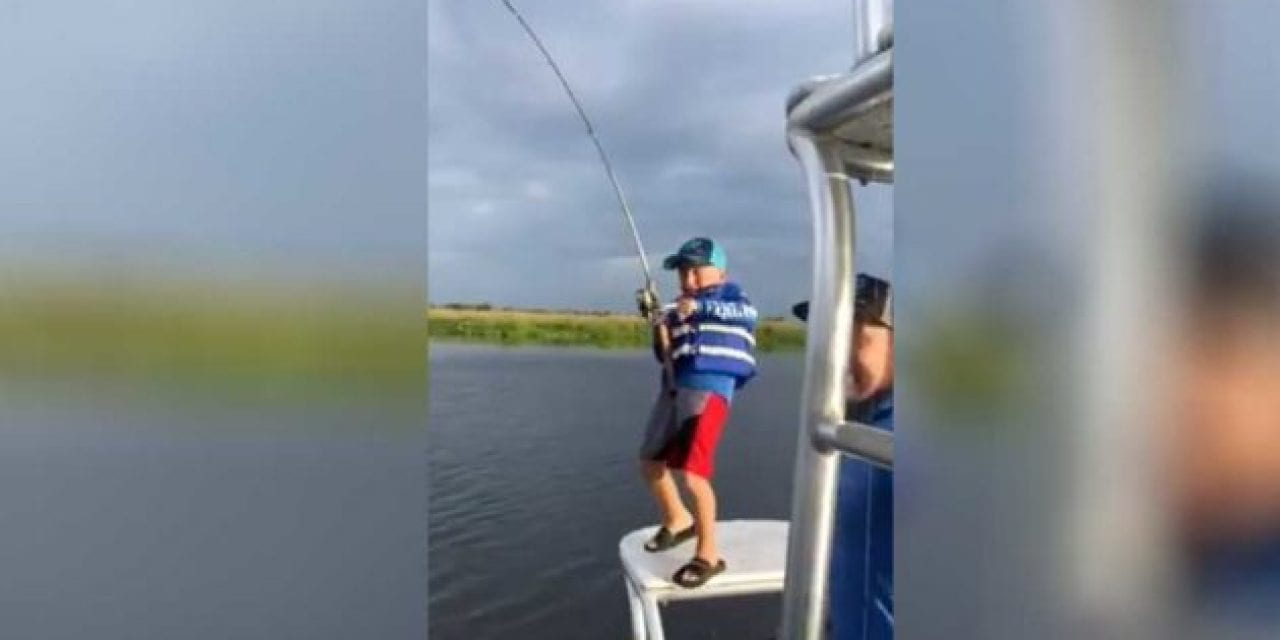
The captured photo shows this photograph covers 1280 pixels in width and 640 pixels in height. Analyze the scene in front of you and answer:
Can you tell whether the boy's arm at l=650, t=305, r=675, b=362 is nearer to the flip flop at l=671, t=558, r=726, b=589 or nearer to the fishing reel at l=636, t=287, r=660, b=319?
the fishing reel at l=636, t=287, r=660, b=319

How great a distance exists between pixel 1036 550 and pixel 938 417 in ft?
0.19

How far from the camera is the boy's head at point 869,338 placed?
2.36ft

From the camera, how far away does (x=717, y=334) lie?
1962mm

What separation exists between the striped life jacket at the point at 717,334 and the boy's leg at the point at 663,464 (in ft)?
0.48

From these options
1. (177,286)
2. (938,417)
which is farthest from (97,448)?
(938,417)

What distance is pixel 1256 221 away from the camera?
0.80ft

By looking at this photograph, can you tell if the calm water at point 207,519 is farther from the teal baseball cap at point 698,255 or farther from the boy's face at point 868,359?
the teal baseball cap at point 698,255

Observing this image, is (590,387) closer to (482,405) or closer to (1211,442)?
(482,405)

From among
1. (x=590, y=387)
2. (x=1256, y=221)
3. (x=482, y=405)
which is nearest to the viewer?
(x=1256, y=221)

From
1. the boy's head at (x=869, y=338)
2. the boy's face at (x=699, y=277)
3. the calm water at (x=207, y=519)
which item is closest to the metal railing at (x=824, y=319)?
the boy's head at (x=869, y=338)

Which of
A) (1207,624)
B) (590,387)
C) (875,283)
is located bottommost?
(590,387)

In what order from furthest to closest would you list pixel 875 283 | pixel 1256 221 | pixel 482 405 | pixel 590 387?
pixel 590 387, pixel 482 405, pixel 875 283, pixel 1256 221

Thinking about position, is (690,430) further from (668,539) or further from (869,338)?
(869,338)

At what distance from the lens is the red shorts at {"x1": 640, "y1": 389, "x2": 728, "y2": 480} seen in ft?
6.61
